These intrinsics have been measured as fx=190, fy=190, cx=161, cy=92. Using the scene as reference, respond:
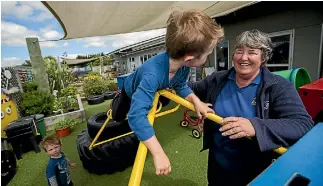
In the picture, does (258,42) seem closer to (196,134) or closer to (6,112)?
(196,134)

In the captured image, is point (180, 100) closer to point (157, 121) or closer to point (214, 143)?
point (214, 143)

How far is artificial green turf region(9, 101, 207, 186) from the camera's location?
2.84 metres

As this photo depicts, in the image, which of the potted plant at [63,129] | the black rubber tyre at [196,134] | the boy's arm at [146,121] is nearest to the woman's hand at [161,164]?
the boy's arm at [146,121]

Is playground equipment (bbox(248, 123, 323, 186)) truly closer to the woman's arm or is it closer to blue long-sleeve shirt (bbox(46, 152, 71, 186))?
the woman's arm

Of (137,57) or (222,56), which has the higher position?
(137,57)

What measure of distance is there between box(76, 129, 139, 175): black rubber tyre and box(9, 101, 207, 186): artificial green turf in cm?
11

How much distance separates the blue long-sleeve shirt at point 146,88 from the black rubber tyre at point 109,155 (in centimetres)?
191

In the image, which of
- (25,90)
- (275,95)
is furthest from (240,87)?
(25,90)

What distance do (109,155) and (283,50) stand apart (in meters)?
5.44

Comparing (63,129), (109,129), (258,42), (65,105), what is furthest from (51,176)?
(65,105)

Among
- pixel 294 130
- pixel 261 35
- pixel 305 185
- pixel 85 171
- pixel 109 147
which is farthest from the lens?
pixel 85 171

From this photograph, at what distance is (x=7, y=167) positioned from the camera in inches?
128

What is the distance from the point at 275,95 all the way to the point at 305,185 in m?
0.66

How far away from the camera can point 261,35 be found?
1.30 meters
